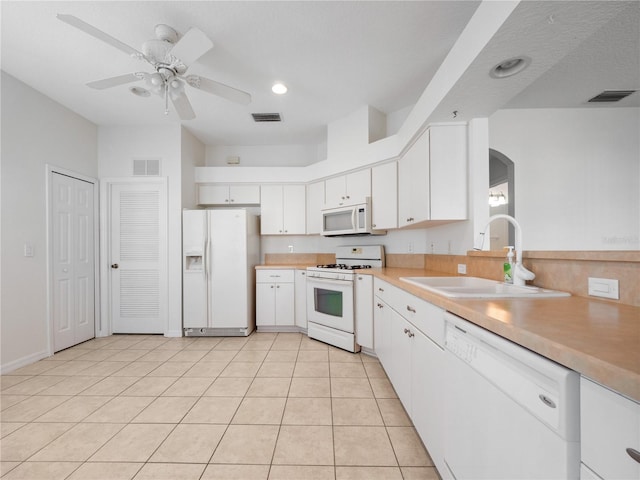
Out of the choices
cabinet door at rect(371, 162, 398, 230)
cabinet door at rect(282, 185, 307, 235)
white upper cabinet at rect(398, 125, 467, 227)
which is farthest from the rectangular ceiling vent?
white upper cabinet at rect(398, 125, 467, 227)

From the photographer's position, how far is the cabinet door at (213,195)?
4.16m

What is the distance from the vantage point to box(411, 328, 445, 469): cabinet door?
1271 millimetres

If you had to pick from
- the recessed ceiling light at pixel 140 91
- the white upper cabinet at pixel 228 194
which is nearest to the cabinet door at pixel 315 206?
the white upper cabinet at pixel 228 194

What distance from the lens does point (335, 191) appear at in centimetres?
370

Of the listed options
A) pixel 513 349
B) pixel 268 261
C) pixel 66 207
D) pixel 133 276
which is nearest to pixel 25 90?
pixel 66 207

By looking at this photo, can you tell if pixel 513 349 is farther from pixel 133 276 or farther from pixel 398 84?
pixel 133 276

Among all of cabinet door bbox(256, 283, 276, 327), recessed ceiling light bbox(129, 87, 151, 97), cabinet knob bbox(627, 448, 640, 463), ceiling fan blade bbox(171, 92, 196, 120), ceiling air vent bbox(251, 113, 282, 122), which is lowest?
cabinet door bbox(256, 283, 276, 327)

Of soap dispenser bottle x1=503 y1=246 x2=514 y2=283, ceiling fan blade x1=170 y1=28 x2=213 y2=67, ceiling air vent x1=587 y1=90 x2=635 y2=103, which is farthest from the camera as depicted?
ceiling air vent x1=587 y1=90 x2=635 y2=103

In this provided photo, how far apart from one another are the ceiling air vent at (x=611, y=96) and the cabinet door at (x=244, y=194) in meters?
3.86

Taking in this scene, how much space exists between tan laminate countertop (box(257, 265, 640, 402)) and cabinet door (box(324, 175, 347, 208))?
2487mm

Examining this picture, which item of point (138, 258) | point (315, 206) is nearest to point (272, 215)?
point (315, 206)

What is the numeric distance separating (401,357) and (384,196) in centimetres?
184

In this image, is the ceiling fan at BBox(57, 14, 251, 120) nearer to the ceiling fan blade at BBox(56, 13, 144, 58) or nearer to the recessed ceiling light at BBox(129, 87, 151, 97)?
the ceiling fan blade at BBox(56, 13, 144, 58)

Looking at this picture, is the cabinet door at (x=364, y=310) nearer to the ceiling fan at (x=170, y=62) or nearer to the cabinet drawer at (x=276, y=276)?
the cabinet drawer at (x=276, y=276)
